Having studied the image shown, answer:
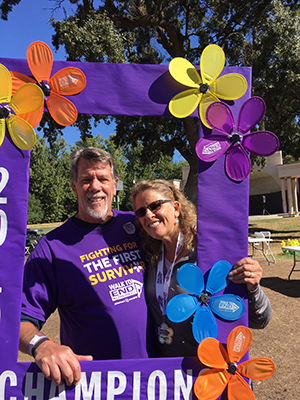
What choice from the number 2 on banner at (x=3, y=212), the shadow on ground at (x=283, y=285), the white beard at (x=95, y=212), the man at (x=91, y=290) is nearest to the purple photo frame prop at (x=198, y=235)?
the number 2 on banner at (x=3, y=212)

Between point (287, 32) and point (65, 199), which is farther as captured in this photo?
point (65, 199)

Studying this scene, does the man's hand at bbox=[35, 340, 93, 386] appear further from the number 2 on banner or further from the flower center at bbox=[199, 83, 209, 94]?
the flower center at bbox=[199, 83, 209, 94]

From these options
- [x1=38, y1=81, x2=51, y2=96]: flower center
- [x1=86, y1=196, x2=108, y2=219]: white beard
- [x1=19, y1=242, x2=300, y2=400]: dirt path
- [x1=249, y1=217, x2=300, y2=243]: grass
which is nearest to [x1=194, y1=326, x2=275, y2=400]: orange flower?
[x1=86, y1=196, x2=108, y2=219]: white beard

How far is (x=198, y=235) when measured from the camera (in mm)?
1628

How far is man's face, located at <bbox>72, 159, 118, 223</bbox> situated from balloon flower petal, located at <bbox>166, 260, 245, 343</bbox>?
2.39 feet

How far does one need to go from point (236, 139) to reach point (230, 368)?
119 cm

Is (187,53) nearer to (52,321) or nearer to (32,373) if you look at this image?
(52,321)

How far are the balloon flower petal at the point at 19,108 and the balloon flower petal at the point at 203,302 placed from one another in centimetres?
107

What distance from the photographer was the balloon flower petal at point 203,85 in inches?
64.5

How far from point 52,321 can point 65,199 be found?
108 feet

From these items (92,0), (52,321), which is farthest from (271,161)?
(52,321)

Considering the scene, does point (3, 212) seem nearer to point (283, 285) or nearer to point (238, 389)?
point (238, 389)

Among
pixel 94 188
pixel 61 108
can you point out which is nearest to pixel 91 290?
pixel 94 188

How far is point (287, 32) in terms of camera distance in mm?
9453
